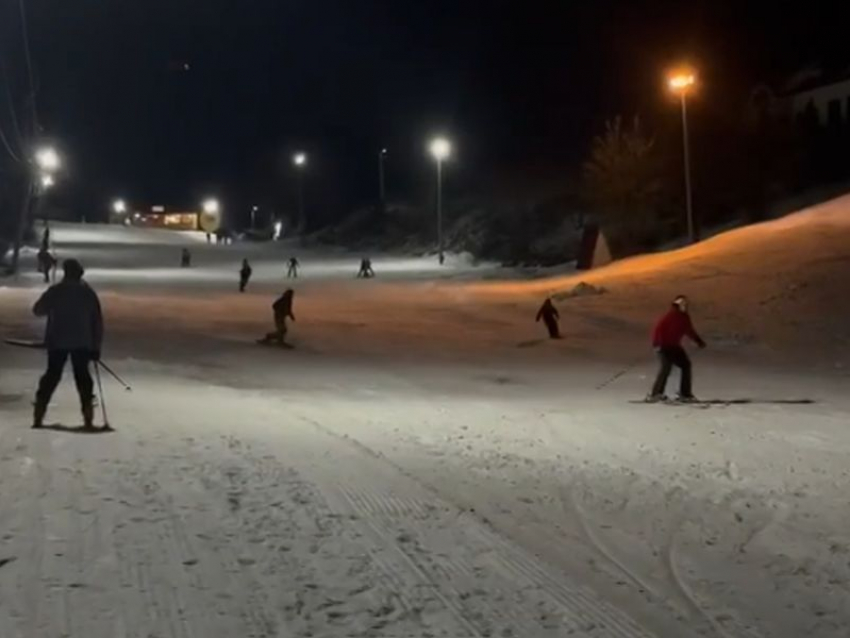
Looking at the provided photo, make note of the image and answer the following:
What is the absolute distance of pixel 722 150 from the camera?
6209 centimetres

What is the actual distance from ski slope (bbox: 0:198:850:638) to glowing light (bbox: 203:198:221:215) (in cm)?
10654

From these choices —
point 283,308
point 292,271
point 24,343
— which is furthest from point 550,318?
point 292,271

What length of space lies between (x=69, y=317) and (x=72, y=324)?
7 centimetres

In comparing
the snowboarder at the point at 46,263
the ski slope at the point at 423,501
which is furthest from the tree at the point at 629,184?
the ski slope at the point at 423,501

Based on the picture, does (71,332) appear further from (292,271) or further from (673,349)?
(292,271)

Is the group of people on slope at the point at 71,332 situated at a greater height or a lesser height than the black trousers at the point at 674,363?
greater

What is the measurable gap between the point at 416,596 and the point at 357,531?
1566mm

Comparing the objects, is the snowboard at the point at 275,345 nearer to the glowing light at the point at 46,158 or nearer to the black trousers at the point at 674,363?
the black trousers at the point at 674,363

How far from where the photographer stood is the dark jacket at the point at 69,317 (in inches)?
478

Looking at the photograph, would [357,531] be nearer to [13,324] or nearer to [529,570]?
[529,570]

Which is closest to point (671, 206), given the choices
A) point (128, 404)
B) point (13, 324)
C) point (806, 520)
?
point (13, 324)

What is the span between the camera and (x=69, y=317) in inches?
478

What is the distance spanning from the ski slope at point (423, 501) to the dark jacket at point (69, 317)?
928 mm

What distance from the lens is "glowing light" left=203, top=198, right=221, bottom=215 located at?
430ft
